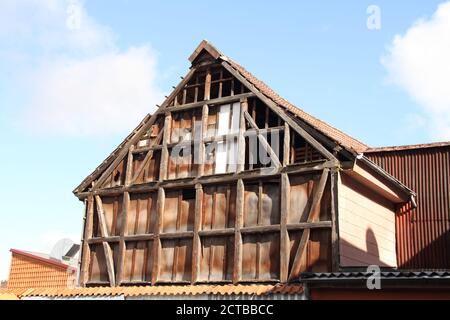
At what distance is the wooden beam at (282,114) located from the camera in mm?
16547

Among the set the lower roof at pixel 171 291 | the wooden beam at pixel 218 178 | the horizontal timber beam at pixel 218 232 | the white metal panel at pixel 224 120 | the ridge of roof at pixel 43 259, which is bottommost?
the lower roof at pixel 171 291

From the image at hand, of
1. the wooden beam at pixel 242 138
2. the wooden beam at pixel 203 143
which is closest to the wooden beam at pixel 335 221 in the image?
the wooden beam at pixel 242 138

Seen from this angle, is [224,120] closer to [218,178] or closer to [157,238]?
[218,178]

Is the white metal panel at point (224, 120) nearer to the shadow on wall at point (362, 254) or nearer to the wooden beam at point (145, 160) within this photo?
the wooden beam at point (145, 160)

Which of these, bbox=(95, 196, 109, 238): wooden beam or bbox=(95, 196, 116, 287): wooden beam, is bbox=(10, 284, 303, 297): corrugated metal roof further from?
bbox=(95, 196, 109, 238): wooden beam

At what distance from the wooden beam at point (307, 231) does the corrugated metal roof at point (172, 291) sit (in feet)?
1.70

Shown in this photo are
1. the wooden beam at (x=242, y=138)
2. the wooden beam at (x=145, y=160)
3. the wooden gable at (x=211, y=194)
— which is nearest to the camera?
the wooden gable at (x=211, y=194)

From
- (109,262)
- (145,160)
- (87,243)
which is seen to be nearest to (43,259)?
(87,243)

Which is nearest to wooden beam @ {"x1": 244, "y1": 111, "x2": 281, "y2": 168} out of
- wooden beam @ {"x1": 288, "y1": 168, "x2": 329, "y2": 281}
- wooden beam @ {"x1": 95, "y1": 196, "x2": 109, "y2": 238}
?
wooden beam @ {"x1": 288, "y1": 168, "x2": 329, "y2": 281}

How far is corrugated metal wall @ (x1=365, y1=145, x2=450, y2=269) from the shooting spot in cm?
1858

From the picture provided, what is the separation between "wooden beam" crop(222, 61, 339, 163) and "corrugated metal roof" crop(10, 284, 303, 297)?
3.90 meters

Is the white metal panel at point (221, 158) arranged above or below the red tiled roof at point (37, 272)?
above
